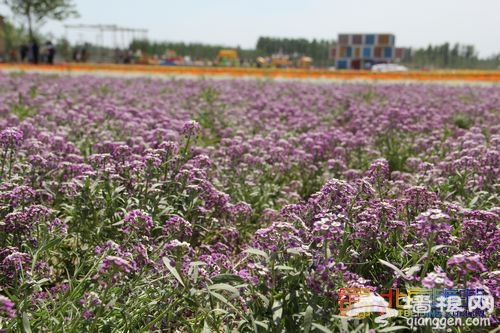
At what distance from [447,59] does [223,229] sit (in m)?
64.2

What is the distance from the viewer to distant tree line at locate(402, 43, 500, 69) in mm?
57125

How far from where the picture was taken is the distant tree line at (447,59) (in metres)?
57.1

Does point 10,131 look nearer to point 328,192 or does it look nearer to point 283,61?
point 328,192

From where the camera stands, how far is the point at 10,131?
472cm

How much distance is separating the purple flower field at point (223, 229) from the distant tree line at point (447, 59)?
54.1 meters

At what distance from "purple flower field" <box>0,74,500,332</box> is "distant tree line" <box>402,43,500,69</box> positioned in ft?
177

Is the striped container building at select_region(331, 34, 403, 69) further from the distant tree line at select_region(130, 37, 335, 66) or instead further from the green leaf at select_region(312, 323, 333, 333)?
the green leaf at select_region(312, 323, 333, 333)

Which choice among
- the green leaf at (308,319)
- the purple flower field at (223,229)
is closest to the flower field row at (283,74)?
the purple flower field at (223,229)

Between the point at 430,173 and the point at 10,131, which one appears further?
the point at 430,173

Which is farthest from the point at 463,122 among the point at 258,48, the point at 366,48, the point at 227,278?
the point at 366,48

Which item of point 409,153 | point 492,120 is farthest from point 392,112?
point 492,120

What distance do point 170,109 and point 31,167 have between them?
6193 mm

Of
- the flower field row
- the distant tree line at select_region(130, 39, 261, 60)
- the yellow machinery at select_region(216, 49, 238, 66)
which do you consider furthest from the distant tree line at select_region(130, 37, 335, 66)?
the flower field row

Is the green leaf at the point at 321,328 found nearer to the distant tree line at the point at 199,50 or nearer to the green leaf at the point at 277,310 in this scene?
the green leaf at the point at 277,310
